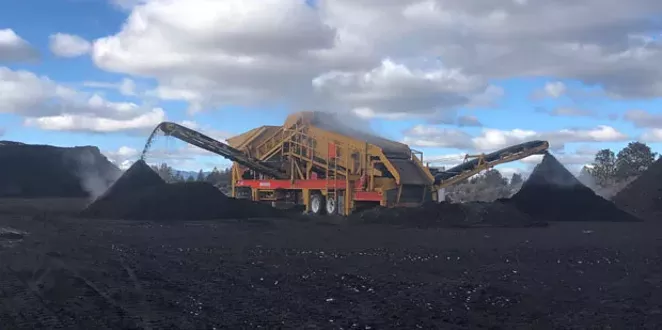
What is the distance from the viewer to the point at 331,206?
24.2 m

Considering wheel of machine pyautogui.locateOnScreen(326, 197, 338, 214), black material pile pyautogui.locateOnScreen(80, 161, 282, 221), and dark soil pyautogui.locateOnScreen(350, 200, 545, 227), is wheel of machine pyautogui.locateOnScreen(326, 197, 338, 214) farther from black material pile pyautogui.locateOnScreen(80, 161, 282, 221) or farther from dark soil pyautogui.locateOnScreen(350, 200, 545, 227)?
dark soil pyautogui.locateOnScreen(350, 200, 545, 227)

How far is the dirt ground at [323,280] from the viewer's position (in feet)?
22.5

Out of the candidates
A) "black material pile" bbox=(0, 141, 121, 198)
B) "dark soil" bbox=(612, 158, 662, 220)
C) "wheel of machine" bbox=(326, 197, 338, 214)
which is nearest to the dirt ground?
"wheel of machine" bbox=(326, 197, 338, 214)

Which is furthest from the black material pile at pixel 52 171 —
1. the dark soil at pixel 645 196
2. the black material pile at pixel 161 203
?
the dark soil at pixel 645 196

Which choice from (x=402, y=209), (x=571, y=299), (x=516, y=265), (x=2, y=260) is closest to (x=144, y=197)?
(x=402, y=209)

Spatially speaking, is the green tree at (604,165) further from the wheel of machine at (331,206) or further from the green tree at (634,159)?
the wheel of machine at (331,206)

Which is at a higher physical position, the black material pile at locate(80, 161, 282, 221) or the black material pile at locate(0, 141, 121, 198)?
the black material pile at locate(0, 141, 121, 198)

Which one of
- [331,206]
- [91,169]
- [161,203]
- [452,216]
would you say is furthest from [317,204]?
[91,169]

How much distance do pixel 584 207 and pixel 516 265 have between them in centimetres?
1339

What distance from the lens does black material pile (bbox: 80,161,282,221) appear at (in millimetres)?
21484

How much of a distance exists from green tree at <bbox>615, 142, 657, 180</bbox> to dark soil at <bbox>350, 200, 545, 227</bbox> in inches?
966

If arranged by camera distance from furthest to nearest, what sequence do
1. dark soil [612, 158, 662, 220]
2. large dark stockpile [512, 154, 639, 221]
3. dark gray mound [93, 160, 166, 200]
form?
dark soil [612, 158, 662, 220] → dark gray mound [93, 160, 166, 200] → large dark stockpile [512, 154, 639, 221]

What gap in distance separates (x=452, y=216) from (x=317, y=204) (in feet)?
19.9

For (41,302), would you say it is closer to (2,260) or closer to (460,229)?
(2,260)
